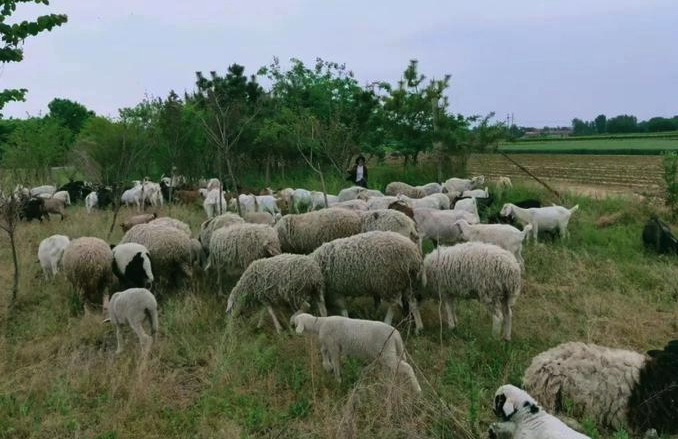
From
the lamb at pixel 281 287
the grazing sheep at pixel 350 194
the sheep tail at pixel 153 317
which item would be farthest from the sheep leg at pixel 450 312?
the grazing sheep at pixel 350 194

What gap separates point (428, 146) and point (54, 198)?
40.3ft

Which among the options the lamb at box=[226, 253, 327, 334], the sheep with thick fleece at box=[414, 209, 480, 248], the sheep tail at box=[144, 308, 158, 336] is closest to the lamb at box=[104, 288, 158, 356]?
the sheep tail at box=[144, 308, 158, 336]

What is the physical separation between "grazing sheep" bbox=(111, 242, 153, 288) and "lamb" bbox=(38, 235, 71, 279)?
151 cm

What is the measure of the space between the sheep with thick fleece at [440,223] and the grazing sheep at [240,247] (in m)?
3.14

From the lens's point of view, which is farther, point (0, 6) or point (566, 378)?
point (0, 6)

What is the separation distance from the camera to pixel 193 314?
275 inches

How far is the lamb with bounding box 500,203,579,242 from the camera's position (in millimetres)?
11344

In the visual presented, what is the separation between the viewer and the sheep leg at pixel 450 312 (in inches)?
263

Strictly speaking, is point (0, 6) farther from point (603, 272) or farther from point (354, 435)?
point (603, 272)

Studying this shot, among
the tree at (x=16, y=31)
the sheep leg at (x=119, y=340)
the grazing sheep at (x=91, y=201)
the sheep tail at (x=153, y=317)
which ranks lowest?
the sheep leg at (x=119, y=340)

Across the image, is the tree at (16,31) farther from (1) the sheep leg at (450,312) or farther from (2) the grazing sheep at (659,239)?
(2) the grazing sheep at (659,239)

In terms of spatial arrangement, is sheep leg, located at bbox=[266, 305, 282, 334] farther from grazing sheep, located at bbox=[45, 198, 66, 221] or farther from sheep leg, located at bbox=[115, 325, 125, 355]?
grazing sheep, located at bbox=[45, 198, 66, 221]

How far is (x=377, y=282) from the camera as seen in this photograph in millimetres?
6723

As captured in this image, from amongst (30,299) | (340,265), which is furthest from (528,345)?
(30,299)
